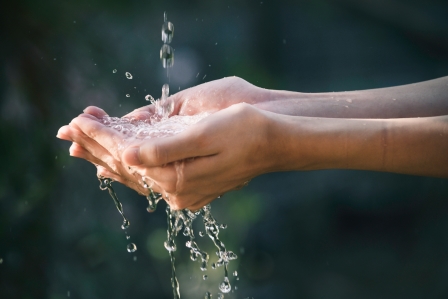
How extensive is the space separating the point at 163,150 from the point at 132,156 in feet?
0.18

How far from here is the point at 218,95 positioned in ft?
3.92

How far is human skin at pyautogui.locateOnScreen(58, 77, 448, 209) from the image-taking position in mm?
789

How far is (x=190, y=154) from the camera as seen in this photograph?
0.79 m

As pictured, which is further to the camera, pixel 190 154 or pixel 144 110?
pixel 144 110

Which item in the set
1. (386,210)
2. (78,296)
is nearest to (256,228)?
(386,210)

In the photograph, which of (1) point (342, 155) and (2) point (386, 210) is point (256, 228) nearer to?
(2) point (386, 210)

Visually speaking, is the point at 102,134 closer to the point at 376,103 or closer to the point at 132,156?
the point at 132,156

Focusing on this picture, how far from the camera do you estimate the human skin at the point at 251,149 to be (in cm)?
79

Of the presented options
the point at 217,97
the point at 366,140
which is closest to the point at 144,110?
the point at 217,97

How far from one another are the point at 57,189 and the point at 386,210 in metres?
Result: 1.36

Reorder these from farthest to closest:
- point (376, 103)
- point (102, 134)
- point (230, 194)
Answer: point (230, 194) < point (376, 103) < point (102, 134)

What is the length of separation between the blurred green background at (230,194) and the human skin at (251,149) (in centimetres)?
96

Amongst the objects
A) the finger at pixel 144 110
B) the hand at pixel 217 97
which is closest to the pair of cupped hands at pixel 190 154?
the finger at pixel 144 110

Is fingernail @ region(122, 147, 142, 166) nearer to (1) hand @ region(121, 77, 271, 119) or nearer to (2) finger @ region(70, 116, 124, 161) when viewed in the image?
(2) finger @ region(70, 116, 124, 161)
